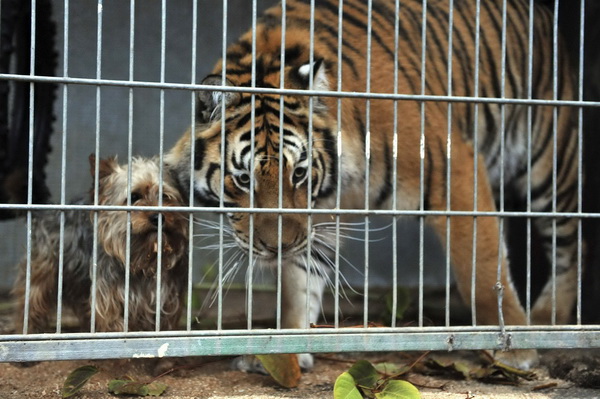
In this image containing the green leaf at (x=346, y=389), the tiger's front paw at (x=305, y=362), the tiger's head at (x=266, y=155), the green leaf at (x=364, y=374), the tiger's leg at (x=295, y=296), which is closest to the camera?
the green leaf at (x=346, y=389)

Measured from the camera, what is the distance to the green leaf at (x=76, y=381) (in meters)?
2.62

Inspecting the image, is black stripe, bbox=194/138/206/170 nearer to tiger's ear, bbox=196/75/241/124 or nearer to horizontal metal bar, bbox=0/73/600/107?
tiger's ear, bbox=196/75/241/124

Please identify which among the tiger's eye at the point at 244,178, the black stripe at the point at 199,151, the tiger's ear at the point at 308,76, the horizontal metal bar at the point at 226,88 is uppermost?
the tiger's ear at the point at 308,76

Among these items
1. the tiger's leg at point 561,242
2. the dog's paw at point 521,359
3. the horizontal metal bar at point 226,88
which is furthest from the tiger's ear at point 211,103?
the tiger's leg at point 561,242

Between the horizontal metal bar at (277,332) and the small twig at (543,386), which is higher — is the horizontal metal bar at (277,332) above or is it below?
above

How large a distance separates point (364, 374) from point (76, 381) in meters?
1.06

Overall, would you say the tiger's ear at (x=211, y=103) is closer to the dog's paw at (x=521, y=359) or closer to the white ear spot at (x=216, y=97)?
the white ear spot at (x=216, y=97)

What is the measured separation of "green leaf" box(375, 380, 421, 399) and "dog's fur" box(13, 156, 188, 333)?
3.90 feet

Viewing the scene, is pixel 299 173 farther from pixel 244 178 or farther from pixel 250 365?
pixel 250 365

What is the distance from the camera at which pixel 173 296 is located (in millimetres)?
3383

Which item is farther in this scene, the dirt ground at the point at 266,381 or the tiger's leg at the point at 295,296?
the tiger's leg at the point at 295,296

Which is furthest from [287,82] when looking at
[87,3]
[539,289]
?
[539,289]

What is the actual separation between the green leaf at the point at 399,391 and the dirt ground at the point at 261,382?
0.24 meters

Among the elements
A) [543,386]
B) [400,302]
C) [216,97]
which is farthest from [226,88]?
[400,302]
